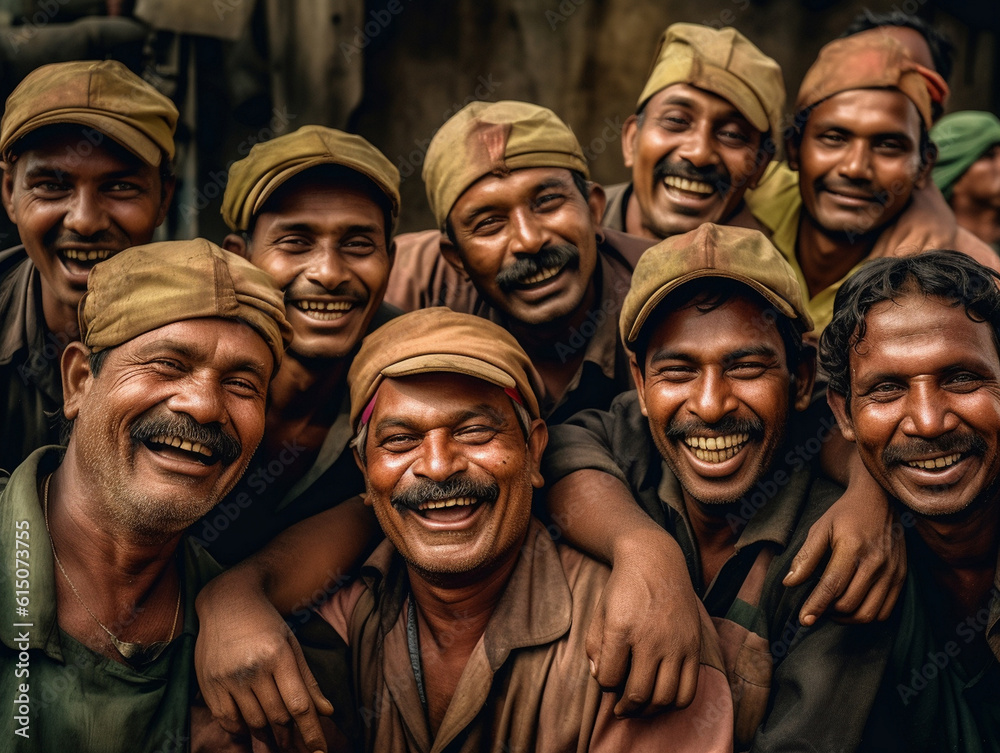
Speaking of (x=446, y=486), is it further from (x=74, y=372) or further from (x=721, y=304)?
(x=74, y=372)

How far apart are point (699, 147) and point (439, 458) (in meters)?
2.32

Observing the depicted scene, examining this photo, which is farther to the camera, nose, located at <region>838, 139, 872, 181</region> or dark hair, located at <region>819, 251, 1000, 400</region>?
nose, located at <region>838, 139, 872, 181</region>

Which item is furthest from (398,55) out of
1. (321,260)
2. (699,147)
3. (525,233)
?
(321,260)

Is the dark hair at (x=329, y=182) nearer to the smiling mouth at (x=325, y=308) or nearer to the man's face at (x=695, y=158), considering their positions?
the smiling mouth at (x=325, y=308)

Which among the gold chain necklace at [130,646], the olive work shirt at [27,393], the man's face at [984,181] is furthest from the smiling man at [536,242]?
the man's face at [984,181]

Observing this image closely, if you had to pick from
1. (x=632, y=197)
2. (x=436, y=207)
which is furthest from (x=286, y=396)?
(x=632, y=197)

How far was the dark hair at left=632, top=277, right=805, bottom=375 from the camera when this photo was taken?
13.6ft

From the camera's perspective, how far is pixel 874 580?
361 cm

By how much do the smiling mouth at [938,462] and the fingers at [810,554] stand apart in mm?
337

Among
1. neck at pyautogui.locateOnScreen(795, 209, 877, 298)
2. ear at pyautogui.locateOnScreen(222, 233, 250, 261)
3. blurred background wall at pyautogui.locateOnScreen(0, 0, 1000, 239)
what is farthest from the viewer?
blurred background wall at pyautogui.locateOnScreen(0, 0, 1000, 239)

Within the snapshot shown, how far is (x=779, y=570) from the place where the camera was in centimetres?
390

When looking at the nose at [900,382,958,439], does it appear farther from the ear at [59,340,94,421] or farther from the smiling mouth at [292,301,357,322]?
the ear at [59,340,94,421]

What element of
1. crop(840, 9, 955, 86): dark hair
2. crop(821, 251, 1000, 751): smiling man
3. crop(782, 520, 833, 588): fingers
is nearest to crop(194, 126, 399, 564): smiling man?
crop(782, 520, 833, 588): fingers

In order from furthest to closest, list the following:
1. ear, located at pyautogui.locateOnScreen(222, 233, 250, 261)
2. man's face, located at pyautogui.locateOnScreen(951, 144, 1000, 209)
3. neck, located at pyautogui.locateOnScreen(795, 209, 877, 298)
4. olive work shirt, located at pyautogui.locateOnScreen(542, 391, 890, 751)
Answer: man's face, located at pyautogui.locateOnScreen(951, 144, 1000, 209) → neck, located at pyautogui.locateOnScreen(795, 209, 877, 298) → ear, located at pyautogui.locateOnScreen(222, 233, 250, 261) → olive work shirt, located at pyautogui.locateOnScreen(542, 391, 890, 751)
